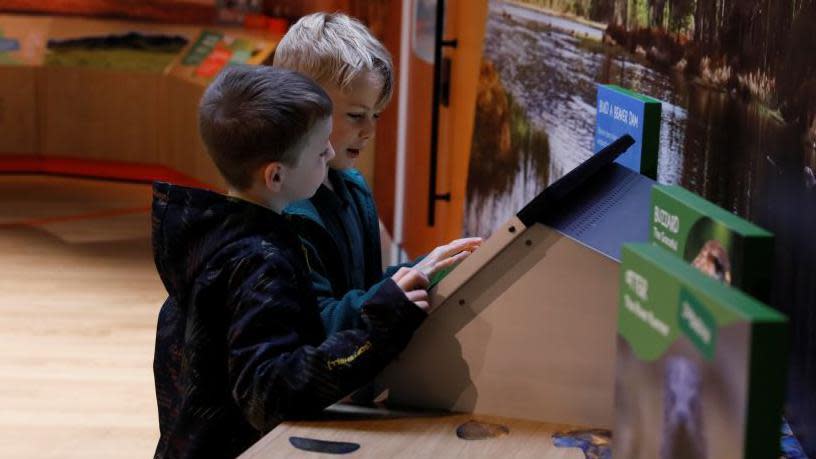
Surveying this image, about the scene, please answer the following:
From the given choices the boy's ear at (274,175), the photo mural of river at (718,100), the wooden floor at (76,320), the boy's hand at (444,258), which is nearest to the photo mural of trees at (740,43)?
the photo mural of river at (718,100)

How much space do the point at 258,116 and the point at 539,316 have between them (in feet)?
1.63

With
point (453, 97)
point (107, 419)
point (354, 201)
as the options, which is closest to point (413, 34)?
point (453, 97)

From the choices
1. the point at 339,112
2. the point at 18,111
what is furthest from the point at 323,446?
the point at 18,111

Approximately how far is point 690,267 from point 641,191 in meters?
0.64

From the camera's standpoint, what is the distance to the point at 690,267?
47.4 inches

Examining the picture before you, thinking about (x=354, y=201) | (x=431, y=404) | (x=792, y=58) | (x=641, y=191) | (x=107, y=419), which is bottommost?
(x=107, y=419)

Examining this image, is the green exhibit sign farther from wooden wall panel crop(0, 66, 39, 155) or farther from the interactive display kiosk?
wooden wall panel crop(0, 66, 39, 155)

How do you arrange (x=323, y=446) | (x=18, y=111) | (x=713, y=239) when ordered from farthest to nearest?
1. (x=18, y=111)
2. (x=323, y=446)
3. (x=713, y=239)

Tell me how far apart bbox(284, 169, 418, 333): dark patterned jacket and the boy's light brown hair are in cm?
25

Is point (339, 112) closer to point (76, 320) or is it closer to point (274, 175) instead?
point (274, 175)

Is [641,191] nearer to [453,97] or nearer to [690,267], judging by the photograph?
[690,267]

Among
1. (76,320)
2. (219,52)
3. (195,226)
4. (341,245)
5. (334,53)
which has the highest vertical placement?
(334,53)

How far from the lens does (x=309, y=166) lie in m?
1.90

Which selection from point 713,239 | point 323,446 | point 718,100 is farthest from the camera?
point 718,100
